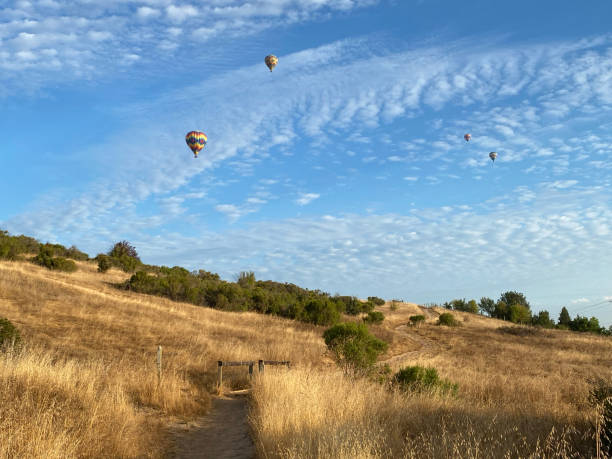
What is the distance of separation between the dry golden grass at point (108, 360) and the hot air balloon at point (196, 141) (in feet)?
48.6

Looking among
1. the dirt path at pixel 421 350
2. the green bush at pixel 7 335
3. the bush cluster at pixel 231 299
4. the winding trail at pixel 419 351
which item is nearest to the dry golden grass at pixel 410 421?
the green bush at pixel 7 335

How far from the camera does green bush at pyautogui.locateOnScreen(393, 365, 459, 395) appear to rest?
12104mm

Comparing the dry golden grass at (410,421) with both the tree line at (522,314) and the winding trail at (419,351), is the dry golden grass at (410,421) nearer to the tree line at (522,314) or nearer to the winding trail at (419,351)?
the winding trail at (419,351)

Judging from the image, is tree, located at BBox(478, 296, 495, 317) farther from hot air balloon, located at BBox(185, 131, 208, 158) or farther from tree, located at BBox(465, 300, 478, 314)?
hot air balloon, located at BBox(185, 131, 208, 158)

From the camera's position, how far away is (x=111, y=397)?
8156 mm

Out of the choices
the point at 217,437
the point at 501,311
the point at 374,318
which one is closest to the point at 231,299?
the point at 374,318

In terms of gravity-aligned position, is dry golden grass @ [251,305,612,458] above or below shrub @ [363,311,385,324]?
below

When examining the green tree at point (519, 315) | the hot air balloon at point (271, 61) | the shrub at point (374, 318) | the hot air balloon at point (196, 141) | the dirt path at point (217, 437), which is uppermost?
the hot air balloon at point (271, 61)

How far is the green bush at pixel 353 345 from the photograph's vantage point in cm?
1817

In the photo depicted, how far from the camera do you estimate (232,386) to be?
15.0 metres

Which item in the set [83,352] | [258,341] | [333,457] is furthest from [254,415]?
[258,341]

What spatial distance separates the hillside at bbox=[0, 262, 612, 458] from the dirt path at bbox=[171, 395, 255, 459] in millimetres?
330

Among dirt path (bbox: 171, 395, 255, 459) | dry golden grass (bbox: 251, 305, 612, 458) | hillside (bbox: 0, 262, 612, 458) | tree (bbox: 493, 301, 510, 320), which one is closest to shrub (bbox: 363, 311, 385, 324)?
hillside (bbox: 0, 262, 612, 458)

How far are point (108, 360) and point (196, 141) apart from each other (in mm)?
30642
